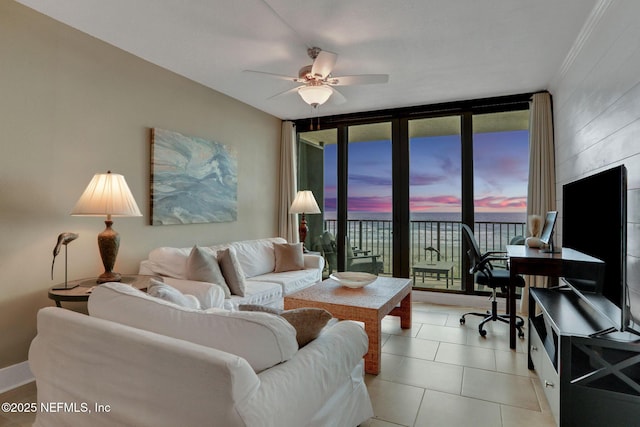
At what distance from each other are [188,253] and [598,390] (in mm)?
3013

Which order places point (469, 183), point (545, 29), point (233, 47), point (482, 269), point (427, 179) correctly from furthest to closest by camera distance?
1. point (427, 179)
2. point (469, 183)
3. point (482, 269)
4. point (233, 47)
5. point (545, 29)

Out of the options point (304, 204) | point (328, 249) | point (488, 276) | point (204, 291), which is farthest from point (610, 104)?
point (328, 249)

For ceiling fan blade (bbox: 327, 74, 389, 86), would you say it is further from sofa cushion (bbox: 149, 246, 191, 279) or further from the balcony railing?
the balcony railing

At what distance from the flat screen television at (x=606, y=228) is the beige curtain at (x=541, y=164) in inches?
64.9

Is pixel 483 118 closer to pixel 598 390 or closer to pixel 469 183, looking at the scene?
pixel 469 183

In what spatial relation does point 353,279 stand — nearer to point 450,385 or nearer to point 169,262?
point 450,385

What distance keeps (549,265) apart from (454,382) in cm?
125

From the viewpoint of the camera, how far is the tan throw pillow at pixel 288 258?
13.6ft

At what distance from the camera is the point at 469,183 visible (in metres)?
4.47

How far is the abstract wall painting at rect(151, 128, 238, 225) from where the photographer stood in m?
3.36

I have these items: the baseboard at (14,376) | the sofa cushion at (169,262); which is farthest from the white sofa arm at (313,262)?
the baseboard at (14,376)

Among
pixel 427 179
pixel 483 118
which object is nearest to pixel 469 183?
pixel 427 179

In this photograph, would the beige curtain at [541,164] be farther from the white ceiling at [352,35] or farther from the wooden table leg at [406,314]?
the wooden table leg at [406,314]

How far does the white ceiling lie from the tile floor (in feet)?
8.44
